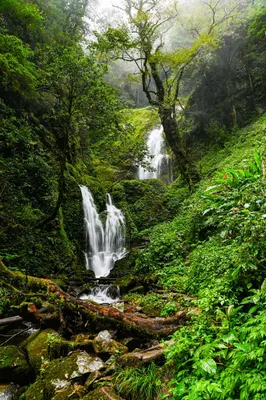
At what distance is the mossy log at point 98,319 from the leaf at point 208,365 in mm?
1907

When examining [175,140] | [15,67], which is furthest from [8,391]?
[175,140]

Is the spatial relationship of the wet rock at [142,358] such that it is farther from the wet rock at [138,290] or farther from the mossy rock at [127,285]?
the mossy rock at [127,285]

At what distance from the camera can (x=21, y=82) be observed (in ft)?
33.9

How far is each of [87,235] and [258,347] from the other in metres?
11.0

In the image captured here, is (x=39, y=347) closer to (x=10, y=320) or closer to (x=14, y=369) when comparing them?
(x=14, y=369)

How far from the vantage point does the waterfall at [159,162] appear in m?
23.0

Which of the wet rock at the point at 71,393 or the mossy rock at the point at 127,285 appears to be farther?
the mossy rock at the point at 127,285

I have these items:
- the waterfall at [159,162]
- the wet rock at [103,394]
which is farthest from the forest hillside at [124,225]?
the waterfall at [159,162]

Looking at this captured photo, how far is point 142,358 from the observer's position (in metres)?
3.52

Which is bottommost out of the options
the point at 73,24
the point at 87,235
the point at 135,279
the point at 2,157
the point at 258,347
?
the point at 135,279

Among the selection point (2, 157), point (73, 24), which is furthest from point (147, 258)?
point (73, 24)

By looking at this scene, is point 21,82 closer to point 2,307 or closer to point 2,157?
point 2,157

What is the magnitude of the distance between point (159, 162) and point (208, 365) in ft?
71.8

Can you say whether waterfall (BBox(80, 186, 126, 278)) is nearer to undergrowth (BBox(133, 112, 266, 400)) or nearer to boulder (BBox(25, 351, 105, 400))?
undergrowth (BBox(133, 112, 266, 400))
